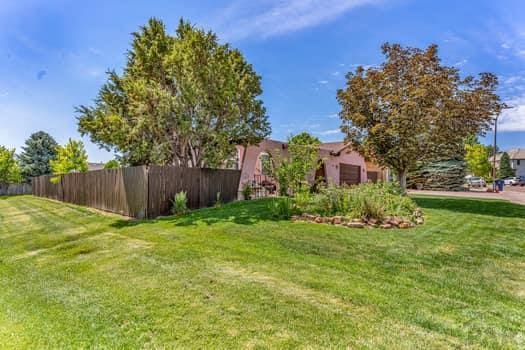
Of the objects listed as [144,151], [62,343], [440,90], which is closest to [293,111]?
[440,90]

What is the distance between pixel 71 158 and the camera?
74.1 feet

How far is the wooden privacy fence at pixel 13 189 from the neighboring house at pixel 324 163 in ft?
93.1

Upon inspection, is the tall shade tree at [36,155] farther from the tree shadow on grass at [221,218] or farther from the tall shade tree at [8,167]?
the tree shadow on grass at [221,218]

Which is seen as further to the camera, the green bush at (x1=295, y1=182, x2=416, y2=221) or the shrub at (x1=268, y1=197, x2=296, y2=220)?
the shrub at (x1=268, y1=197, x2=296, y2=220)

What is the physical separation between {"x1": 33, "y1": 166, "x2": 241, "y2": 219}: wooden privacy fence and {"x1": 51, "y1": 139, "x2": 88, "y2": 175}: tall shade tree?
870 centimetres

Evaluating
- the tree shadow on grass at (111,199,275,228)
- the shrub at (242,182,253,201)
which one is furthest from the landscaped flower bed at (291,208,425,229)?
the shrub at (242,182,253,201)

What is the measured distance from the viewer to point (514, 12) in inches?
357

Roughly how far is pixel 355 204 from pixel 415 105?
6031 millimetres

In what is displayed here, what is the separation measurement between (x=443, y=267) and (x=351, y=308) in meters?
2.24

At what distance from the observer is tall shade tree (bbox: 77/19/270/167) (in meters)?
10.6

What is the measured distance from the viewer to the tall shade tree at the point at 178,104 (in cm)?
1058

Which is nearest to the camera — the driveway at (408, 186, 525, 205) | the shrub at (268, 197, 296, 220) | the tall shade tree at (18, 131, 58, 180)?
the shrub at (268, 197, 296, 220)

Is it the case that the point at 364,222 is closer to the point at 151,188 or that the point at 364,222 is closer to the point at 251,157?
the point at 151,188

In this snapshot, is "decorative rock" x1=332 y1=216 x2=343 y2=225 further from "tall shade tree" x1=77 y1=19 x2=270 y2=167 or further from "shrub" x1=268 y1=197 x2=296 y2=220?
"tall shade tree" x1=77 y1=19 x2=270 y2=167
